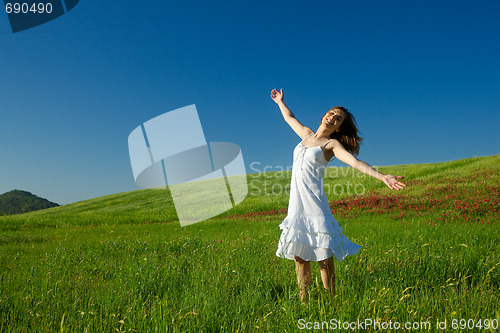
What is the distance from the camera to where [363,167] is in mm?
3443

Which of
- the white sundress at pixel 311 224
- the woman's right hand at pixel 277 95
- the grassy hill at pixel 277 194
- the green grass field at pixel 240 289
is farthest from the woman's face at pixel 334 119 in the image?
the grassy hill at pixel 277 194

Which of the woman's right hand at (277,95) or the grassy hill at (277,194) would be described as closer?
the woman's right hand at (277,95)

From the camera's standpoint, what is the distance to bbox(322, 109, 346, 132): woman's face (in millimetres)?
4258

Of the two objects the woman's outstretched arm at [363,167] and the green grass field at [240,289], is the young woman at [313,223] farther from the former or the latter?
the green grass field at [240,289]

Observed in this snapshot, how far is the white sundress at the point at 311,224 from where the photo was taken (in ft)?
12.3

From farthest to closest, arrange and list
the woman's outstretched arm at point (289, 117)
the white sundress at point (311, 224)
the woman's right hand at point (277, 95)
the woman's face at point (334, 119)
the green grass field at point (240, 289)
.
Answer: the woman's right hand at point (277, 95) < the woman's outstretched arm at point (289, 117) < the woman's face at point (334, 119) < the white sundress at point (311, 224) < the green grass field at point (240, 289)

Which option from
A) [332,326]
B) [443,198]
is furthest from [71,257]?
[443,198]

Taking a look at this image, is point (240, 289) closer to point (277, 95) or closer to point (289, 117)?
point (289, 117)

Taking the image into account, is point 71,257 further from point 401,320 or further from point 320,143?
point 401,320

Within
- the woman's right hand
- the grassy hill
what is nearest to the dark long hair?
the woman's right hand

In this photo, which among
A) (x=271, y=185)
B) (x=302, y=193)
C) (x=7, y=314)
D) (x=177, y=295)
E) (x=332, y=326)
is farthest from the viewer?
(x=271, y=185)

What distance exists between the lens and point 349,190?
25.8 meters

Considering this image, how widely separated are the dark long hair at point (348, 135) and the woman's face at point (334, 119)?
0.11 m

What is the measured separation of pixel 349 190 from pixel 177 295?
2341 cm
